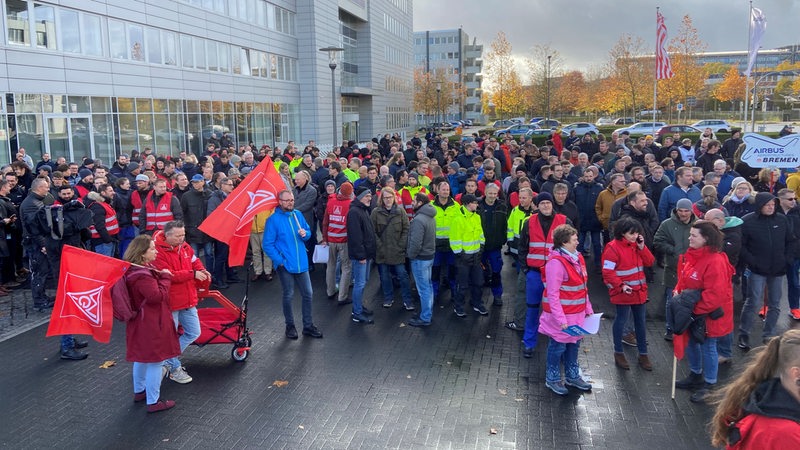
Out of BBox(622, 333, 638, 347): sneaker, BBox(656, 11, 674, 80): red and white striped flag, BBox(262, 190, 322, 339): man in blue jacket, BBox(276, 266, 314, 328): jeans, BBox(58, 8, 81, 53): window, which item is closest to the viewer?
BBox(622, 333, 638, 347): sneaker

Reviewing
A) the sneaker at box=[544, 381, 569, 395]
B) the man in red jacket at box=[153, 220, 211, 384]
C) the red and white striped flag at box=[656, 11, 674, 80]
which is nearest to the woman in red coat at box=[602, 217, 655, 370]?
the sneaker at box=[544, 381, 569, 395]

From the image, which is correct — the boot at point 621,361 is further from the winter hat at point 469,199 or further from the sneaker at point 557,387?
the winter hat at point 469,199

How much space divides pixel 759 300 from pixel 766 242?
2.62 feet

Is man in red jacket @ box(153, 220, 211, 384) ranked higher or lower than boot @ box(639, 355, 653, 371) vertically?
higher

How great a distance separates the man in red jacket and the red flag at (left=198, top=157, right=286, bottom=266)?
1.05 metres

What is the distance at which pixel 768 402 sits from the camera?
311 centimetres

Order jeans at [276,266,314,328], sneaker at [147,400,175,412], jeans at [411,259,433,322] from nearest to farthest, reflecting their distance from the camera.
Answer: sneaker at [147,400,175,412] → jeans at [276,266,314,328] → jeans at [411,259,433,322]

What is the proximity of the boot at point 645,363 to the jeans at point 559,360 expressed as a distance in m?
1.08

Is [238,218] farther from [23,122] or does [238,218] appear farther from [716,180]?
[23,122]

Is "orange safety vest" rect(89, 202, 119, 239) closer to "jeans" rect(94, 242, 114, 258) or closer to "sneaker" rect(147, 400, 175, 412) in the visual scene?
"jeans" rect(94, 242, 114, 258)

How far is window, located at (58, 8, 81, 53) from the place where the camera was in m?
21.7

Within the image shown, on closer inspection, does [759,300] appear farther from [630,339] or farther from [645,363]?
[645,363]

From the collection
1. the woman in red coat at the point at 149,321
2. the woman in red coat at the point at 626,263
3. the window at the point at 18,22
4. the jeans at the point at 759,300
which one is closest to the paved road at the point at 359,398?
the woman in red coat at the point at 149,321

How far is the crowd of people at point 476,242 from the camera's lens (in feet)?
22.3
